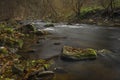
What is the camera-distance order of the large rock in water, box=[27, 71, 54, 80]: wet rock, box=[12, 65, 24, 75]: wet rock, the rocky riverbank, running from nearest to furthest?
box=[27, 71, 54, 80]: wet rock → the rocky riverbank → box=[12, 65, 24, 75]: wet rock → the large rock in water

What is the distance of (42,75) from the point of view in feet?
38.9

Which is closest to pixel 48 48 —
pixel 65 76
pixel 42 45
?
pixel 42 45

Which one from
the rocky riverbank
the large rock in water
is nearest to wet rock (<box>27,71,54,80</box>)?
the rocky riverbank

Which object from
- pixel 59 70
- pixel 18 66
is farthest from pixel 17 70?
pixel 59 70

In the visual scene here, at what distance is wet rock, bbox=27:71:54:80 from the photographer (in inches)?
457

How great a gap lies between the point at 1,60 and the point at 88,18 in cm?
3558

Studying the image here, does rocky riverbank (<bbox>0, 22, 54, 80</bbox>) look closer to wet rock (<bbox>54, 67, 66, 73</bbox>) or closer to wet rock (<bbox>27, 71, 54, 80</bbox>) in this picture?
wet rock (<bbox>27, 71, 54, 80</bbox>)

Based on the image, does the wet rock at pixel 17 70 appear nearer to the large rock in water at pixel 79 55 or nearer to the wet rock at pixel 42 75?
the wet rock at pixel 42 75

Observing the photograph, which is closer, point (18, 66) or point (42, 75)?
point (42, 75)

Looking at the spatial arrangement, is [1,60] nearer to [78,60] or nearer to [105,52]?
[78,60]

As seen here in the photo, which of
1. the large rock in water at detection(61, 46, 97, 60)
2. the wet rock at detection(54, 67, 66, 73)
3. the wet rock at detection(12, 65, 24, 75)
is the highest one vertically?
the wet rock at detection(12, 65, 24, 75)

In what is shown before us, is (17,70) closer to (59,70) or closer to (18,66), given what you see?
(18,66)

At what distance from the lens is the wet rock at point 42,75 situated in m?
11.6

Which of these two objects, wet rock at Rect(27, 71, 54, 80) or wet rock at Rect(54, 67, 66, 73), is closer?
wet rock at Rect(27, 71, 54, 80)
